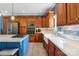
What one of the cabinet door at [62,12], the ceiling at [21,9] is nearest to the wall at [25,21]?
the ceiling at [21,9]

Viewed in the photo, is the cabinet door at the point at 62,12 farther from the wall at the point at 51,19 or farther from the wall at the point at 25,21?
the wall at the point at 51,19

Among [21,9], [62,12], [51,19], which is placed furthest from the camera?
[51,19]

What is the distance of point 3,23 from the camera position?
204cm

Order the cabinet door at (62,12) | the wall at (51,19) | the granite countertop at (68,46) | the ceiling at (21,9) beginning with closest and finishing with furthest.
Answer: the granite countertop at (68,46) < the cabinet door at (62,12) < the ceiling at (21,9) < the wall at (51,19)

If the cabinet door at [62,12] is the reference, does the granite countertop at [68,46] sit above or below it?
below

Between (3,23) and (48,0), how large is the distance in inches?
45.5

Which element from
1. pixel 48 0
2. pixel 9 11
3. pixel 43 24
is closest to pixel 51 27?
pixel 43 24

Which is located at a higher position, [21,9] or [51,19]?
[21,9]

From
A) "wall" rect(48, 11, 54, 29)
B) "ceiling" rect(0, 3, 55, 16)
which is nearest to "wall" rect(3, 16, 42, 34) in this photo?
"ceiling" rect(0, 3, 55, 16)

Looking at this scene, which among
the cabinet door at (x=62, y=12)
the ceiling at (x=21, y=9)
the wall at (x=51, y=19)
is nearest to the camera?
the cabinet door at (x=62, y=12)

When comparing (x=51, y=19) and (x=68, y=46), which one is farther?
(x=51, y=19)

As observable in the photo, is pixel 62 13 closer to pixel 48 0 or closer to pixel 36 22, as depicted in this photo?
pixel 36 22

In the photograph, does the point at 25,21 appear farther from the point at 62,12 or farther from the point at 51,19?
the point at 62,12

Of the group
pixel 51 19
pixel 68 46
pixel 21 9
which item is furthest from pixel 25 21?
pixel 68 46
